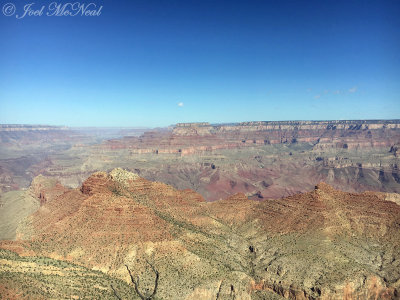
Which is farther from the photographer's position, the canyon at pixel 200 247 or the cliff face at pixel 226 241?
the cliff face at pixel 226 241

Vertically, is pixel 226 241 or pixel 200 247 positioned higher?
pixel 200 247

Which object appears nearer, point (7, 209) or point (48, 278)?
point (48, 278)

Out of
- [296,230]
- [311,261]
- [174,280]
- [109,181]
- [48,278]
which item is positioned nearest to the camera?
[48,278]

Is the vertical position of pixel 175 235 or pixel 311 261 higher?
pixel 175 235

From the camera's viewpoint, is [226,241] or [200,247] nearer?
[200,247]

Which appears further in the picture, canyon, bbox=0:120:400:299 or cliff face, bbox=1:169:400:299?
cliff face, bbox=1:169:400:299

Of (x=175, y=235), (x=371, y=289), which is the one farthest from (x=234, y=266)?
(x=371, y=289)

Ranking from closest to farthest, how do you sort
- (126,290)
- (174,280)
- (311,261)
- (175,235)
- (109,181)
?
(126,290)
(174,280)
(311,261)
(175,235)
(109,181)

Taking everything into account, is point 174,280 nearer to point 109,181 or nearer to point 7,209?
point 109,181
